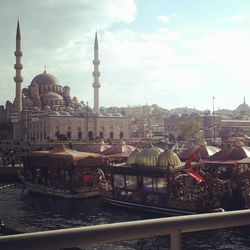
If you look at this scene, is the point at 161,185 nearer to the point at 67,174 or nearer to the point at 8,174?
the point at 67,174

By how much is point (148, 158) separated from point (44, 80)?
60.7m

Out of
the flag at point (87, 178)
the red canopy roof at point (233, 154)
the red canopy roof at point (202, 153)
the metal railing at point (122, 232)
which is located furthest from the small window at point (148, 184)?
the metal railing at point (122, 232)

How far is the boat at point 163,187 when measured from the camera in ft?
60.4

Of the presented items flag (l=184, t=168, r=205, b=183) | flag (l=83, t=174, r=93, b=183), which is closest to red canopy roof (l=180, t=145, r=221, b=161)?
flag (l=184, t=168, r=205, b=183)

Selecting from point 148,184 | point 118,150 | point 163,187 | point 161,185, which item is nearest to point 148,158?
point 148,184

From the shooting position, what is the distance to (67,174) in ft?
83.7

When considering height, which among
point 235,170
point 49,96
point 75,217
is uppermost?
point 49,96

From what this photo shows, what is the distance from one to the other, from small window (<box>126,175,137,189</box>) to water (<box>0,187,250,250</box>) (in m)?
1.22

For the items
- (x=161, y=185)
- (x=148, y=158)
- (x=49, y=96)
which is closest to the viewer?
(x=161, y=185)

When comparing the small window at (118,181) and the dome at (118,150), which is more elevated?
the dome at (118,150)

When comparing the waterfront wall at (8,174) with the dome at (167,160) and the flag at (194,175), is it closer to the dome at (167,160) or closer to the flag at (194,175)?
the dome at (167,160)

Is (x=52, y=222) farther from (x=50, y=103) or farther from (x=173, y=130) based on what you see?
(x=173, y=130)

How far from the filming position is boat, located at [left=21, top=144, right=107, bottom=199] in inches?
975

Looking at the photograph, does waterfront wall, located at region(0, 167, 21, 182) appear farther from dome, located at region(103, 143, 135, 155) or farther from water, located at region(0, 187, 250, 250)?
water, located at region(0, 187, 250, 250)
